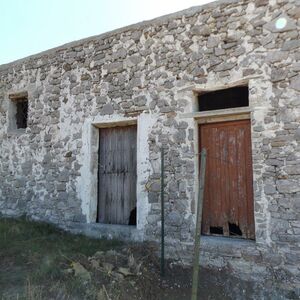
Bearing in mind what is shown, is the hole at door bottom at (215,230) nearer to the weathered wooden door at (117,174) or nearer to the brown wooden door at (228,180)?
the brown wooden door at (228,180)

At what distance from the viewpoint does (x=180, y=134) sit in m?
5.63

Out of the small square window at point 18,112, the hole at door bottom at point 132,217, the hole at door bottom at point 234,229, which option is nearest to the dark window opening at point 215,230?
the hole at door bottom at point 234,229

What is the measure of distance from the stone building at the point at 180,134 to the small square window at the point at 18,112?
588mm

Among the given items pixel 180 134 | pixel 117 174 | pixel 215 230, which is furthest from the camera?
pixel 117 174

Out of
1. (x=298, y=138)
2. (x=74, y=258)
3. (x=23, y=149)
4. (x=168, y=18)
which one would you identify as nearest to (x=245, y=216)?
(x=298, y=138)

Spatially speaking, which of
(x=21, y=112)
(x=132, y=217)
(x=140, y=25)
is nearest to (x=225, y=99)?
(x=140, y=25)

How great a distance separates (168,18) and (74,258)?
3.90 m

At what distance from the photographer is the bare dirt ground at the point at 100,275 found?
4.44m

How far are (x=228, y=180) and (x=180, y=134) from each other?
3.23 ft

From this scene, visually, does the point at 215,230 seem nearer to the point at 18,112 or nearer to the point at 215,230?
the point at 215,230

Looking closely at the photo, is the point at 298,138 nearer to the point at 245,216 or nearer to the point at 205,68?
the point at 245,216

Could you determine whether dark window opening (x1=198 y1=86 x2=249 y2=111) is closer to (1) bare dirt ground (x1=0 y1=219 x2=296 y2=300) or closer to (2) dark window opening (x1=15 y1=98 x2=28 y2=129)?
(1) bare dirt ground (x1=0 y1=219 x2=296 y2=300)

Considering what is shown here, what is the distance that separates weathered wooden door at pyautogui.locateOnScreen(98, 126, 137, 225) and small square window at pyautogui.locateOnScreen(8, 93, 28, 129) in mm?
2458

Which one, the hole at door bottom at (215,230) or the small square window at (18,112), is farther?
the small square window at (18,112)
